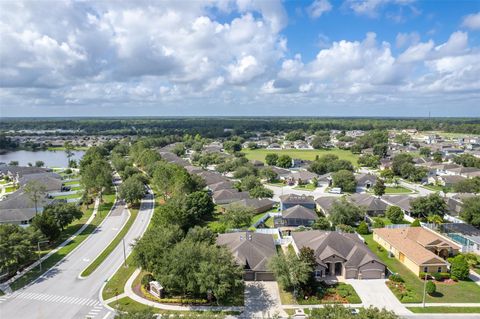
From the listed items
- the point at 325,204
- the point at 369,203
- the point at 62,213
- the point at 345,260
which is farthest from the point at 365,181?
the point at 62,213

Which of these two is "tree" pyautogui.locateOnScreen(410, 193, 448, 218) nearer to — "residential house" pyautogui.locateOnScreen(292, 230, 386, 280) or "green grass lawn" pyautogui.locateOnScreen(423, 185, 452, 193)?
"residential house" pyautogui.locateOnScreen(292, 230, 386, 280)

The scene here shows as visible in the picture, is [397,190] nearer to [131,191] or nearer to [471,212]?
[471,212]

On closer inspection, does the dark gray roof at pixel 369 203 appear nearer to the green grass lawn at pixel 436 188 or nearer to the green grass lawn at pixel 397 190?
the green grass lawn at pixel 397 190

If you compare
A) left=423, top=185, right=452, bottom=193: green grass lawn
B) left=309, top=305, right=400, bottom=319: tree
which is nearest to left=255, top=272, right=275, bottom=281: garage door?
left=309, top=305, right=400, bottom=319: tree

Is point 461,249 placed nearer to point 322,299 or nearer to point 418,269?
point 418,269

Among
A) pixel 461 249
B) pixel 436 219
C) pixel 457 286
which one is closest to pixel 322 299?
pixel 457 286

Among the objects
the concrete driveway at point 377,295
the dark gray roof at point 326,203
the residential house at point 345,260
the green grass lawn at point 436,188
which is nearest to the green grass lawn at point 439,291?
the concrete driveway at point 377,295
